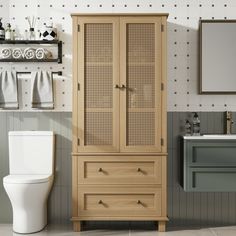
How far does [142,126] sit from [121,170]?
444 millimetres

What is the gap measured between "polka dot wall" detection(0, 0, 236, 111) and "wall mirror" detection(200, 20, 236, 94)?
8cm

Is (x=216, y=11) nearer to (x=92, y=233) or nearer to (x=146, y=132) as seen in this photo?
(x=146, y=132)

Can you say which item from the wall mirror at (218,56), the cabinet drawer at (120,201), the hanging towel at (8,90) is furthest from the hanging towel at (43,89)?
the wall mirror at (218,56)

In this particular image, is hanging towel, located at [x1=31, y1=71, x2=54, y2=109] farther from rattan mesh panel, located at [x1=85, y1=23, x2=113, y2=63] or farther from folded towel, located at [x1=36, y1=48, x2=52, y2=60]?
rattan mesh panel, located at [x1=85, y1=23, x2=113, y2=63]

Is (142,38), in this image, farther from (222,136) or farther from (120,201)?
(120,201)

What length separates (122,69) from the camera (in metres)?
3.88

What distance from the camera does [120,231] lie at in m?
3.97

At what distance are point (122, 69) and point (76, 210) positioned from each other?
135 centimetres

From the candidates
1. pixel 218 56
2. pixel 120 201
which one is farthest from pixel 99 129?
pixel 218 56

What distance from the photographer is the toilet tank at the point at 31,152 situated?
4152 millimetres

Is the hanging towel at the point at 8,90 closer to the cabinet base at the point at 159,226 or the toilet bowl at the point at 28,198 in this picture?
the toilet bowl at the point at 28,198

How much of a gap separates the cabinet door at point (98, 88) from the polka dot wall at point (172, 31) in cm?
44

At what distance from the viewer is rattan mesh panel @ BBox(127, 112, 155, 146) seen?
153 inches

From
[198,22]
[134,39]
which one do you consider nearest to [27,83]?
[134,39]
